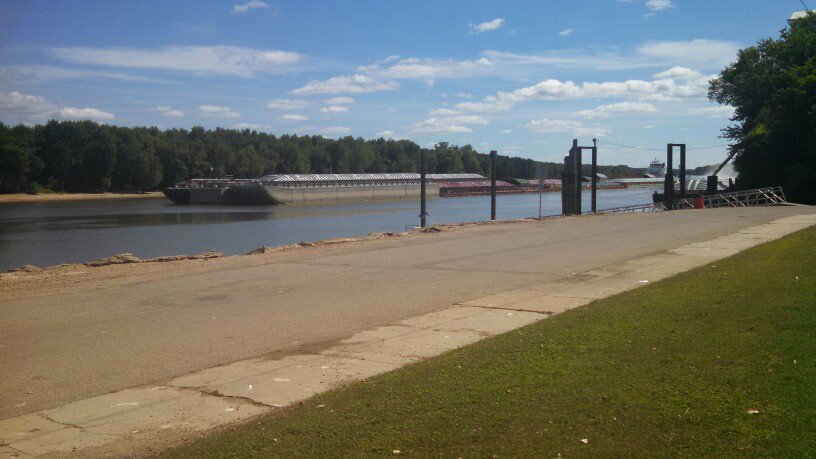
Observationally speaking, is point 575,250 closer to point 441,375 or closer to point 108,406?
point 441,375

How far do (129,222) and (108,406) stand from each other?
53871mm

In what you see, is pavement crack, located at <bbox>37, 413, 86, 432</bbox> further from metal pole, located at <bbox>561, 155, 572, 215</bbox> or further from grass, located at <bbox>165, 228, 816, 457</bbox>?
metal pole, located at <bbox>561, 155, 572, 215</bbox>

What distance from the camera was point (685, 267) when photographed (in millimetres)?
15297

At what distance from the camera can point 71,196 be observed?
96.4 meters

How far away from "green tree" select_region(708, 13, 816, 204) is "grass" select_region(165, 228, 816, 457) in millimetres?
50885

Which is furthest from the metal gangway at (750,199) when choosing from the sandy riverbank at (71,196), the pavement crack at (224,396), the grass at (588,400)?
the sandy riverbank at (71,196)

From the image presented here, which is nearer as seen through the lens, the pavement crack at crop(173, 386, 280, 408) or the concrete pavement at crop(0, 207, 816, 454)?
the pavement crack at crop(173, 386, 280, 408)

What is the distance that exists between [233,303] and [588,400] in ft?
25.0

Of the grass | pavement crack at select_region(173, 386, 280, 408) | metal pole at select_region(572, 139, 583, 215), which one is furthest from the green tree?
pavement crack at select_region(173, 386, 280, 408)

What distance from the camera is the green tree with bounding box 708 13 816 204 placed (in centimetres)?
5434

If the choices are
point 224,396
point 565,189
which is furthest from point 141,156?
point 224,396

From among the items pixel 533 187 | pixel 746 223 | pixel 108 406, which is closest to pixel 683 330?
pixel 108 406

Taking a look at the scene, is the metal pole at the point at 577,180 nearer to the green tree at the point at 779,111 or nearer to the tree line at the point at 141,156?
the green tree at the point at 779,111

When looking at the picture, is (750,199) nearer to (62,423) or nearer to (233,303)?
(233,303)
